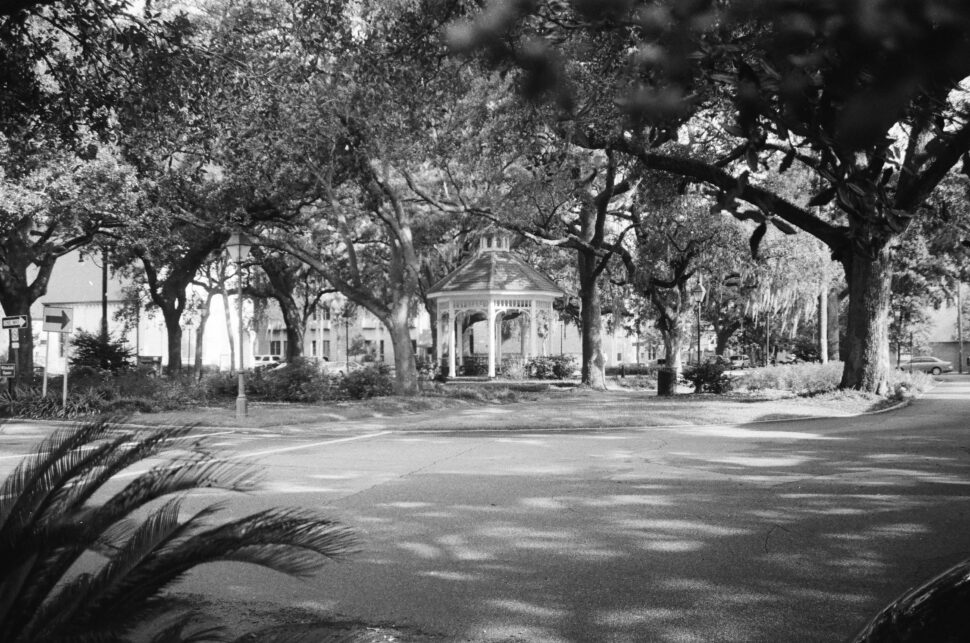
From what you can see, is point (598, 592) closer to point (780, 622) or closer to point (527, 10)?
point (780, 622)

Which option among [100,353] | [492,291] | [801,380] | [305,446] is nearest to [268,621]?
[305,446]

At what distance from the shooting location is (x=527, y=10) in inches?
151

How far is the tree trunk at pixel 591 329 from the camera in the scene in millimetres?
31267

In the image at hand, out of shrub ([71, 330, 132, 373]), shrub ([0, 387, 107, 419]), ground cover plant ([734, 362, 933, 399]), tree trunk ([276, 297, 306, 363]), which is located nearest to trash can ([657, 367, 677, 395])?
ground cover plant ([734, 362, 933, 399])

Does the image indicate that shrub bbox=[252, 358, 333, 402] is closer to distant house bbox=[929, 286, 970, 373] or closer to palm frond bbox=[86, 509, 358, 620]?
palm frond bbox=[86, 509, 358, 620]

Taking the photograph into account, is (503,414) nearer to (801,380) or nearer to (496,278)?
(801,380)

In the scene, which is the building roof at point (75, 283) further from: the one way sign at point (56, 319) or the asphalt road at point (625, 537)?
the asphalt road at point (625, 537)

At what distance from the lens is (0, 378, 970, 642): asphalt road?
5.14 m

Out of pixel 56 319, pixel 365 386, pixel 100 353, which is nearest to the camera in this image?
pixel 56 319

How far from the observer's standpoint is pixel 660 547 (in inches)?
266

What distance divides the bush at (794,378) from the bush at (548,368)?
890 cm

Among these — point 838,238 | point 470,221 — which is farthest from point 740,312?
point 838,238

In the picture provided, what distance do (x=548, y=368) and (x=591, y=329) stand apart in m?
6.93

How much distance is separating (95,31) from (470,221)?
28.1 m
